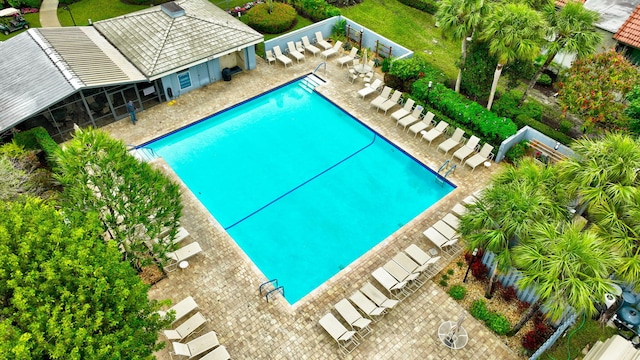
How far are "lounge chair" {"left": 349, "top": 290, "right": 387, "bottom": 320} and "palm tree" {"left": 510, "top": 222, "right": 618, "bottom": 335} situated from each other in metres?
4.84

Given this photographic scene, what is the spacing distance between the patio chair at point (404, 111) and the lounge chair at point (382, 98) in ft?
3.83

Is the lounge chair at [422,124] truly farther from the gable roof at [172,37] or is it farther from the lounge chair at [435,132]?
the gable roof at [172,37]

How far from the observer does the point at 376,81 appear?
971 inches

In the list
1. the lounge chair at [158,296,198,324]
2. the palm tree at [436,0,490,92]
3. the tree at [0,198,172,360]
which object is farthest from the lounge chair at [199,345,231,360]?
the palm tree at [436,0,490,92]

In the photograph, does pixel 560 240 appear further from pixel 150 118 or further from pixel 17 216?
pixel 150 118

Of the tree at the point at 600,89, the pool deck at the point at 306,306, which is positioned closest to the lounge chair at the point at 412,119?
the pool deck at the point at 306,306

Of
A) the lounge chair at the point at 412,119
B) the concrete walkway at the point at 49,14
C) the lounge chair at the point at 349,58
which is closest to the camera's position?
the lounge chair at the point at 412,119

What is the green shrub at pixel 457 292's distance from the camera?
15445mm

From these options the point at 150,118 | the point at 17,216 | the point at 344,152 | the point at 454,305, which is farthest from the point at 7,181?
the point at 454,305

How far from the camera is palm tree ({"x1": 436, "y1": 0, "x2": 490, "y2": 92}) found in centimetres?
2016

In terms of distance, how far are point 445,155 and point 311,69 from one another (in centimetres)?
1046

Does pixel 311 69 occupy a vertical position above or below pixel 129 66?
below

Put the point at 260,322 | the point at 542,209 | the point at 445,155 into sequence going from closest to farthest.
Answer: the point at 542,209 < the point at 260,322 < the point at 445,155

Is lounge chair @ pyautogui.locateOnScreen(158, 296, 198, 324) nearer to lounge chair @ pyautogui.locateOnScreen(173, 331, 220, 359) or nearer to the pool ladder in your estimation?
lounge chair @ pyautogui.locateOnScreen(173, 331, 220, 359)
